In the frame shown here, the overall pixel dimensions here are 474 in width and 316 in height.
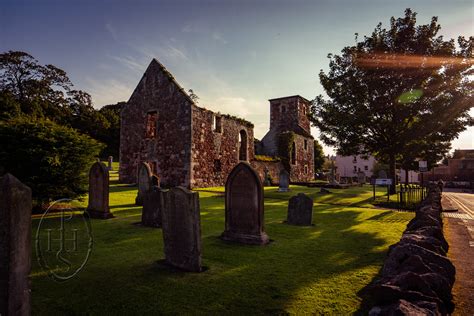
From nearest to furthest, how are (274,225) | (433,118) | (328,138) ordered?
(274,225) < (433,118) < (328,138)

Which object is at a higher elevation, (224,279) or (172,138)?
(172,138)

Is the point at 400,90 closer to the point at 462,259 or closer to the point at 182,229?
the point at 462,259

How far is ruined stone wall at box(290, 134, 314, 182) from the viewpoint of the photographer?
33.7 metres

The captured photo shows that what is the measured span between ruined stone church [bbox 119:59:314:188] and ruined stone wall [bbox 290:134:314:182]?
1017 cm

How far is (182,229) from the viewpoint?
460 centimetres

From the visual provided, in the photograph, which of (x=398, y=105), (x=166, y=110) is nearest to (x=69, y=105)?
(x=166, y=110)

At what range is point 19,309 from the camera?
7.99ft

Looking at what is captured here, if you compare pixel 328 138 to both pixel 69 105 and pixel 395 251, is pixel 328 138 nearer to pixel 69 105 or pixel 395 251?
pixel 395 251

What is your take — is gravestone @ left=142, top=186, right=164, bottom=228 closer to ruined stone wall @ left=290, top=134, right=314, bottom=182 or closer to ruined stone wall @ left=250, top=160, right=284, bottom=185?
ruined stone wall @ left=250, top=160, right=284, bottom=185

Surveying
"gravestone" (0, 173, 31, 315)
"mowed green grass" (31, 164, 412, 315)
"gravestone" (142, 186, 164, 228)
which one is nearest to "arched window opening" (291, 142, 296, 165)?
"mowed green grass" (31, 164, 412, 315)

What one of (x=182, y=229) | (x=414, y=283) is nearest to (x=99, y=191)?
(x=182, y=229)

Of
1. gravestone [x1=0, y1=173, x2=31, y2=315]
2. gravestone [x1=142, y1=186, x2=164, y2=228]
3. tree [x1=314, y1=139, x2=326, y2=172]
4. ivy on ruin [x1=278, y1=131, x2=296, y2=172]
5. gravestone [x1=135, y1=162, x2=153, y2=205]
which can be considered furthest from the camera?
tree [x1=314, y1=139, x2=326, y2=172]

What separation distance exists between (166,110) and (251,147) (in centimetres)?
911

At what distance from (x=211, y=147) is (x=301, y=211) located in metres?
13.6
